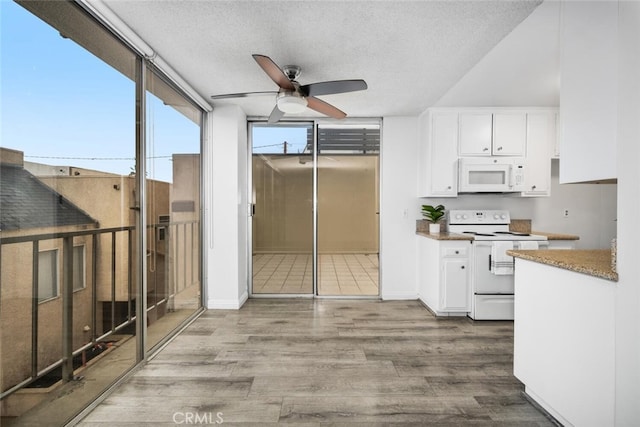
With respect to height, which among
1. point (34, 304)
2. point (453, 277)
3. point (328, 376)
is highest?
point (34, 304)

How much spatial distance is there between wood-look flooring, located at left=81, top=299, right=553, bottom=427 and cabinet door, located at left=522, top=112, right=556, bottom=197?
1.72 m

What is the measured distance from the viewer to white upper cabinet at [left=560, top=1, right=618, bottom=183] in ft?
4.47

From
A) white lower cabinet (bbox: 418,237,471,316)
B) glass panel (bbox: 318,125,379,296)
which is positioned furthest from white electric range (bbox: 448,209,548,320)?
glass panel (bbox: 318,125,379,296)

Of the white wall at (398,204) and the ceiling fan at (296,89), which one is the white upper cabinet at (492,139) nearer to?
the white wall at (398,204)

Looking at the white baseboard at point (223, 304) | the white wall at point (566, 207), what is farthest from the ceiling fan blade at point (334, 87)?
the white baseboard at point (223, 304)

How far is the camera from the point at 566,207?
13.2 feet

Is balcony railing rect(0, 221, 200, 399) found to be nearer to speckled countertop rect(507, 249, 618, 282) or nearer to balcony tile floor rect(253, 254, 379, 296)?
balcony tile floor rect(253, 254, 379, 296)

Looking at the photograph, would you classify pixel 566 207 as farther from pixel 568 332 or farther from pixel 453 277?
pixel 568 332

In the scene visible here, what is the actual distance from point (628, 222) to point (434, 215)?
2448mm

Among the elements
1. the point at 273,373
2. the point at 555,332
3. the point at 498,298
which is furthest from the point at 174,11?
the point at 498,298

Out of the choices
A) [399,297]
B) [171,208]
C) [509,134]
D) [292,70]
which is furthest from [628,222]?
[171,208]

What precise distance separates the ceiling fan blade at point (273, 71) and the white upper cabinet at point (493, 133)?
2.32 meters

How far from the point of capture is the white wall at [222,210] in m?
3.66

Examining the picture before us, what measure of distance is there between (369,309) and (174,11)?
10.8 ft
